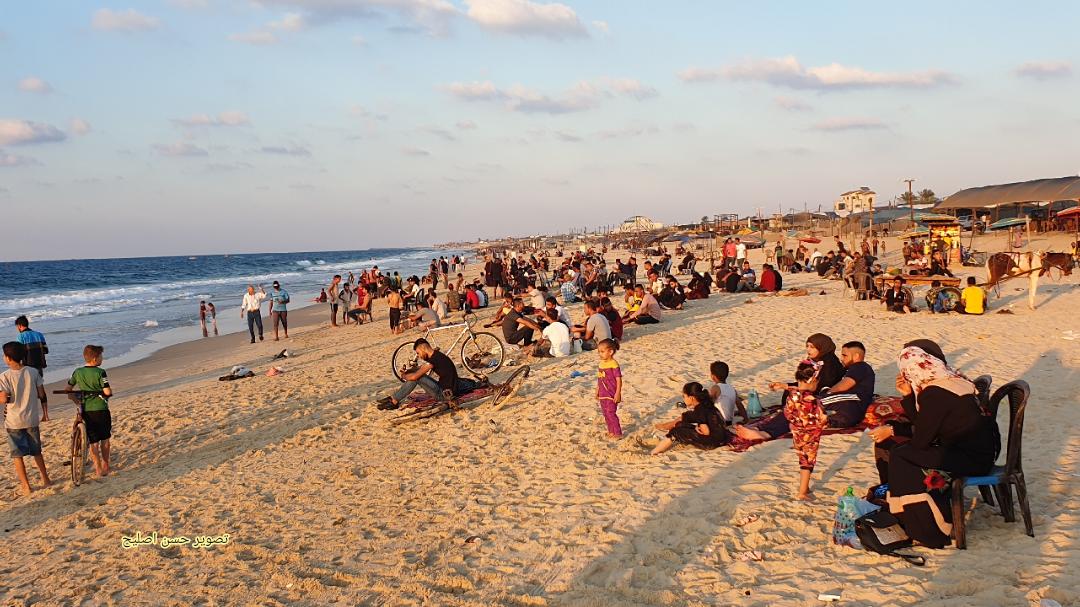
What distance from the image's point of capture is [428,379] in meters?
8.37

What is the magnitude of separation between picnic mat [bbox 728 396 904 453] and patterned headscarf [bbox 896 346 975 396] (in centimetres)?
74

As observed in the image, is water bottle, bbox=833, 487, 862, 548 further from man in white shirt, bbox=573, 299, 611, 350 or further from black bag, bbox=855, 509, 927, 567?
man in white shirt, bbox=573, 299, 611, 350

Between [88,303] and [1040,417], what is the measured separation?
44.9 meters

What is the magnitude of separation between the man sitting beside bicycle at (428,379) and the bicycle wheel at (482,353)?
6.84 ft

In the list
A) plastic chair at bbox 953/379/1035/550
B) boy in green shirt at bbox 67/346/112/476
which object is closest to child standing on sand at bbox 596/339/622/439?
plastic chair at bbox 953/379/1035/550

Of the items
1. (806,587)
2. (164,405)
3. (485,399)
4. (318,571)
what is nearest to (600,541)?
(806,587)

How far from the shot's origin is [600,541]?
4.79 meters

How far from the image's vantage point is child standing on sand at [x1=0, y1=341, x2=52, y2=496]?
6426 millimetres

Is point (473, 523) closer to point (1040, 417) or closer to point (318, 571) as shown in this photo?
point (318, 571)

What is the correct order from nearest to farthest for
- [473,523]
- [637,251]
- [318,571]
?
[318,571] → [473,523] → [637,251]

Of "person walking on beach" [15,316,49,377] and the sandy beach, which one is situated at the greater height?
"person walking on beach" [15,316,49,377]

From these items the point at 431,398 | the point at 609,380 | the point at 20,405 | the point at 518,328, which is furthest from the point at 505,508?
the point at 518,328

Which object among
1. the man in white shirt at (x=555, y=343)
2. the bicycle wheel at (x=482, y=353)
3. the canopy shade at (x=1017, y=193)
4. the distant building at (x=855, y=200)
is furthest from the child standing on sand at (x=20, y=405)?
the distant building at (x=855, y=200)

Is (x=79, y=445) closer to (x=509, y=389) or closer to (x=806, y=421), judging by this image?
(x=509, y=389)
